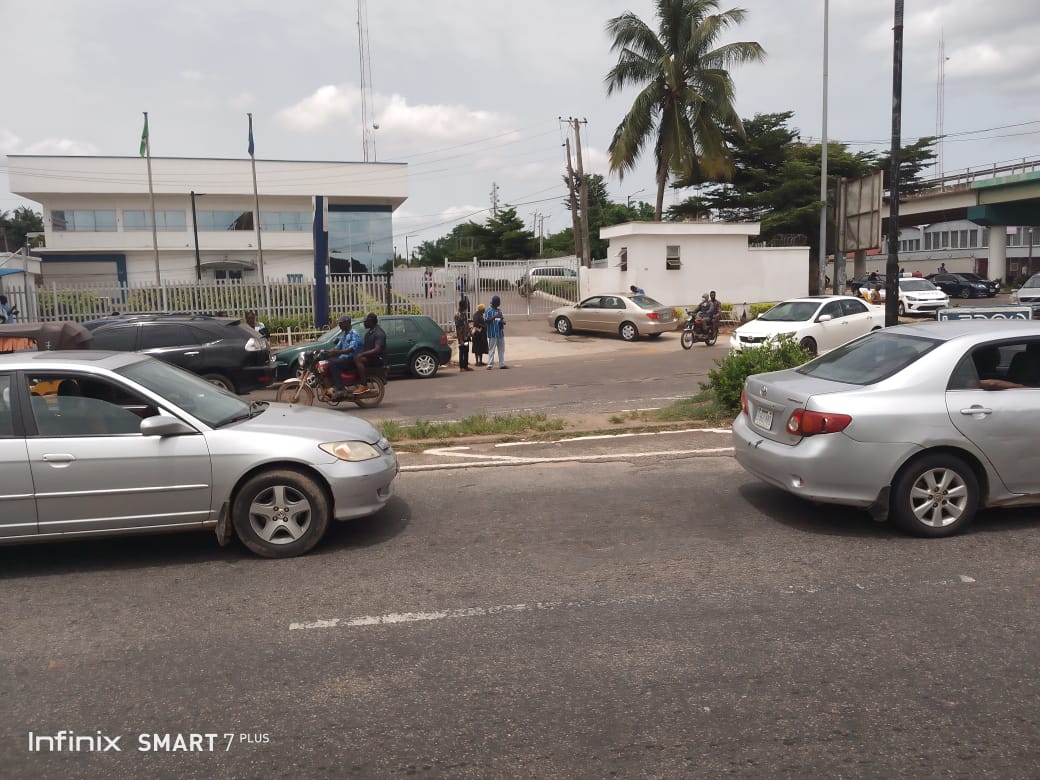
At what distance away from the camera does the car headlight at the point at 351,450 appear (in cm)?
604

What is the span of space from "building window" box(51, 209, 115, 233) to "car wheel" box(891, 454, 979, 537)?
51747 millimetres

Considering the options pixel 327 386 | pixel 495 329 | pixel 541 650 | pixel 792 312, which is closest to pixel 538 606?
pixel 541 650

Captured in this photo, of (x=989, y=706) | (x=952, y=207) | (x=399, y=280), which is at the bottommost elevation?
(x=989, y=706)

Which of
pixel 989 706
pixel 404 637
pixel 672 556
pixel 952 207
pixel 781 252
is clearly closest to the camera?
pixel 989 706

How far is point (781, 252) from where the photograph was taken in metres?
33.2

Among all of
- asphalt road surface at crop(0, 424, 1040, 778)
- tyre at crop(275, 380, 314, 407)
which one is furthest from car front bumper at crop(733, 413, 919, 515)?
tyre at crop(275, 380, 314, 407)

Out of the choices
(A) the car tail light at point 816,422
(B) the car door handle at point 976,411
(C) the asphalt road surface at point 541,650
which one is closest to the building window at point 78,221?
(C) the asphalt road surface at point 541,650

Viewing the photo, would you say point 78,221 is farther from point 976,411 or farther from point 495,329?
point 976,411

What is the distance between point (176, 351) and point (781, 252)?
24.9m

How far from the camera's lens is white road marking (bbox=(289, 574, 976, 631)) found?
15.7 ft

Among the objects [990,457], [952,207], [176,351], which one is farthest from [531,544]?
[952,207]

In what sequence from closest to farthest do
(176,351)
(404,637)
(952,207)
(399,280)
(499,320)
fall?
1. (404,637)
2. (176,351)
3. (499,320)
4. (399,280)
5. (952,207)

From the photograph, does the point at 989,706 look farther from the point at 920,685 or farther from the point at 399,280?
the point at 399,280

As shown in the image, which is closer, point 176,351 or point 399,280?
point 176,351
